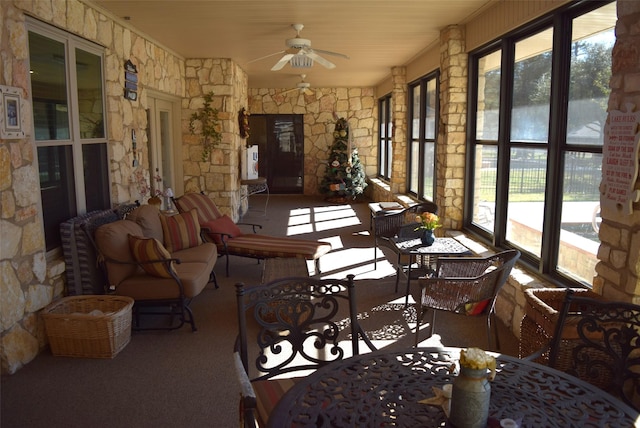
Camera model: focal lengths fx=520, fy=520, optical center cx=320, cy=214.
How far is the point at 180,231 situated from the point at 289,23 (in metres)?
2.47

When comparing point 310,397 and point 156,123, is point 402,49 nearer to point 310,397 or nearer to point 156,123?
point 156,123

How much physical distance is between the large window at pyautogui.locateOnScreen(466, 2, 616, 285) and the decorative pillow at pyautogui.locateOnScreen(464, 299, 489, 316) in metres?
0.65

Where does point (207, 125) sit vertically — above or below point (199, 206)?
above

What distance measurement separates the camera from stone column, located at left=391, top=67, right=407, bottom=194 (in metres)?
9.02

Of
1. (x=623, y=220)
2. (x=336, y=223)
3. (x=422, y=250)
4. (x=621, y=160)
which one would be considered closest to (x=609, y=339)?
(x=623, y=220)

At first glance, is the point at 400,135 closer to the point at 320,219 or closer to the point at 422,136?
the point at 422,136

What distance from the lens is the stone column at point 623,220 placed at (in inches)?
103

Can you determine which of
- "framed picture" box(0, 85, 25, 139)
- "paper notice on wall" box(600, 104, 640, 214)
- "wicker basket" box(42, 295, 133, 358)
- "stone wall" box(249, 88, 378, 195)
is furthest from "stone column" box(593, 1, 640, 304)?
"stone wall" box(249, 88, 378, 195)

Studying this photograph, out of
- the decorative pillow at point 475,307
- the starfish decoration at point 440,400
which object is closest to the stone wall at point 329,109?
the decorative pillow at point 475,307

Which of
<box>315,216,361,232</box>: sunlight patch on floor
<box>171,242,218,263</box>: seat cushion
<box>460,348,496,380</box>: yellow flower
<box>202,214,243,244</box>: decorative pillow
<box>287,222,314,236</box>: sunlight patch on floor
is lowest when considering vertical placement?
<box>287,222,314,236</box>: sunlight patch on floor

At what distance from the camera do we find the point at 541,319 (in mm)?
3006

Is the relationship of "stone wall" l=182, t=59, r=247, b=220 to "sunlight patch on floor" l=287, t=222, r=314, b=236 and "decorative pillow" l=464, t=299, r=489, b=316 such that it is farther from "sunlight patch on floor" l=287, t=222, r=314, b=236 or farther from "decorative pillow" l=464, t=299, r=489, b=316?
"decorative pillow" l=464, t=299, r=489, b=316

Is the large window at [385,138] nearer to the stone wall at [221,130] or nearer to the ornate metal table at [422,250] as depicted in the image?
the stone wall at [221,130]

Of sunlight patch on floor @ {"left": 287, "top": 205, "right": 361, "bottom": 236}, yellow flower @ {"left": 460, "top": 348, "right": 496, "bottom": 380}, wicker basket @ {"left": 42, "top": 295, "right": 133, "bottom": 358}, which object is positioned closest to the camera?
yellow flower @ {"left": 460, "top": 348, "right": 496, "bottom": 380}
